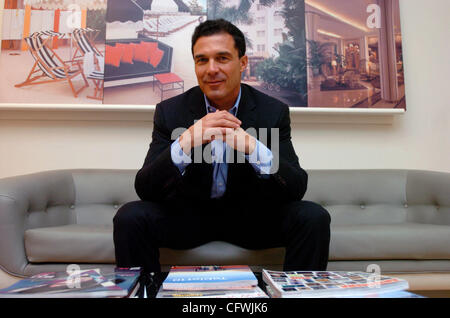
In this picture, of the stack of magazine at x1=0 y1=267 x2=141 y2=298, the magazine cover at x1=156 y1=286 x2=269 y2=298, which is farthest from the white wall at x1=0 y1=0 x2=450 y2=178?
the magazine cover at x1=156 y1=286 x2=269 y2=298

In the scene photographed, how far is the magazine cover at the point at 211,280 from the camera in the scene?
0.68 metres

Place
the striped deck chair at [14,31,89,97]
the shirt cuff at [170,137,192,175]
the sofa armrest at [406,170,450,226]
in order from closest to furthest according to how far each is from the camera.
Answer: the shirt cuff at [170,137,192,175], the sofa armrest at [406,170,450,226], the striped deck chair at [14,31,89,97]

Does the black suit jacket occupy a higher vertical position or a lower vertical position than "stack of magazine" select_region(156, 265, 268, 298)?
higher

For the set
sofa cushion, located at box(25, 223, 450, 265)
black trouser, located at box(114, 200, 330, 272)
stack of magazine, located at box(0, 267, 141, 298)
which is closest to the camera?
stack of magazine, located at box(0, 267, 141, 298)

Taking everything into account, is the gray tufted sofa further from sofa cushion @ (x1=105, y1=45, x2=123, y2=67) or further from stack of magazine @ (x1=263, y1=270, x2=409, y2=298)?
sofa cushion @ (x1=105, y1=45, x2=123, y2=67)

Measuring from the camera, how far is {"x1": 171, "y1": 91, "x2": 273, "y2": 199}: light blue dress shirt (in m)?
1.24

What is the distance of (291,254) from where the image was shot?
1.13m

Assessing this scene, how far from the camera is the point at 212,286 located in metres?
0.67

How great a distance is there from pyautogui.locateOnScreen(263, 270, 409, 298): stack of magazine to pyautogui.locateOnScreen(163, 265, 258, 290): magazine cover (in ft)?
0.16

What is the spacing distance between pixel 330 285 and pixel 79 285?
494mm

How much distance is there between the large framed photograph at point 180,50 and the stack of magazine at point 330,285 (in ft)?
5.02

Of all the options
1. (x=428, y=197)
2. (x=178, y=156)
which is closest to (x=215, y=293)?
(x=178, y=156)
